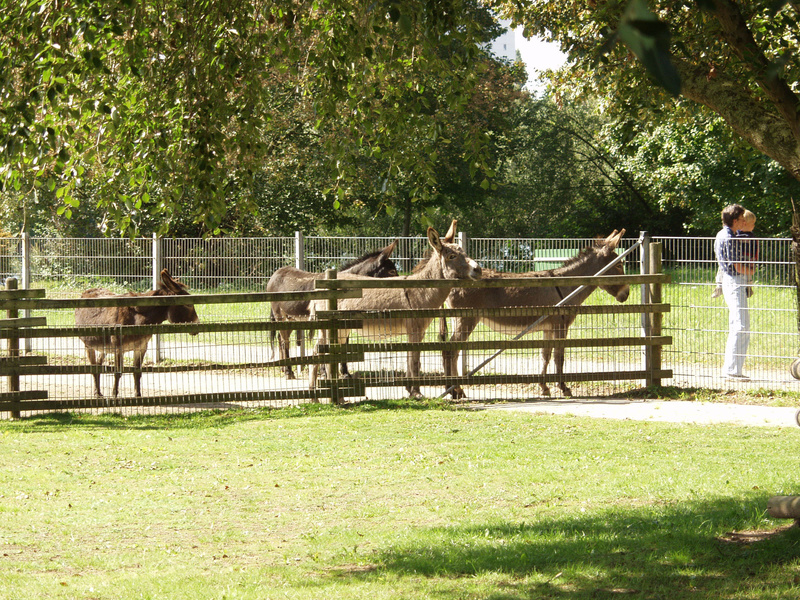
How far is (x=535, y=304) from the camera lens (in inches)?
475

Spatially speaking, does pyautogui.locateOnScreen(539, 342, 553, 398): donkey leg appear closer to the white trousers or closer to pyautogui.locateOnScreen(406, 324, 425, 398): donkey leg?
pyautogui.locateOnScreen(406, 324, 425, 398): donkey leg

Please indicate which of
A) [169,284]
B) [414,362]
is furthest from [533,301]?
[169,284]

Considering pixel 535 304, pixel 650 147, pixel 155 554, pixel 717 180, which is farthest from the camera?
pixel 650 147

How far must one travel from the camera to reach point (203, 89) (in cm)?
634

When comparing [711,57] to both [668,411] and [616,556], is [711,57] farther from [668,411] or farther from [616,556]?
[668,411]

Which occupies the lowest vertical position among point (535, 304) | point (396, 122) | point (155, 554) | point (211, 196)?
point (155, 554)

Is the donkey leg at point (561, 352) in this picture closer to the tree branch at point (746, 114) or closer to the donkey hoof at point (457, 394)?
the donkey hoof at point (457, 394)

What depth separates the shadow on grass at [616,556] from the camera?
14.7 ft

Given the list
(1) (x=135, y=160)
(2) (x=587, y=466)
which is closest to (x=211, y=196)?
(1) (x=135, y=160)

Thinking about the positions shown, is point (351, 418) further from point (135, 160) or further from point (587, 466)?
point (135, 160)

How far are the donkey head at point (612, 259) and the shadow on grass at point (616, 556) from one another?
262 inches

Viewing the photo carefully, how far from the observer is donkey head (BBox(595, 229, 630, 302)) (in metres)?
12.4

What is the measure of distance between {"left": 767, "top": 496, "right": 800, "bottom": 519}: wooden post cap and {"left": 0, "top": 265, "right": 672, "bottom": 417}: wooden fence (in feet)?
19.5

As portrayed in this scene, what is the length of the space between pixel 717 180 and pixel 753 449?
78.0 feet
